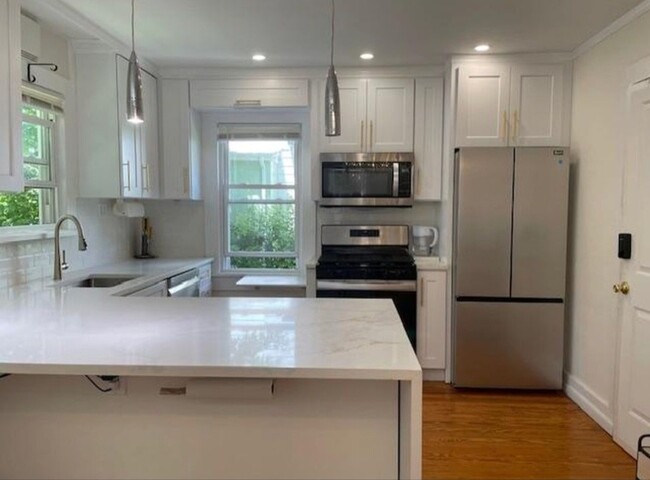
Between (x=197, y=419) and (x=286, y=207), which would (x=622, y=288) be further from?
(x=286, y=207)

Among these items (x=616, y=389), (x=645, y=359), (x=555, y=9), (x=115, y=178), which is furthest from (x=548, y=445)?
(x=115, y=178)

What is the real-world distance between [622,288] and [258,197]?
296 cm

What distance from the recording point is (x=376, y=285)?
11.5 feet

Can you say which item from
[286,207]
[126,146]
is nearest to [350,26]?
[126,146]

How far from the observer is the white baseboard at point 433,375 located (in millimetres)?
3662

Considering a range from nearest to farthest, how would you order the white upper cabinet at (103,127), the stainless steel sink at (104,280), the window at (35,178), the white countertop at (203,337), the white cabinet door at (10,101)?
the white countertop at (203,337) < the white cabinet door at (10,101) < the window at (35,178) < the stainless steel sink at (104,280) < the white upper cabinet at (103,127)

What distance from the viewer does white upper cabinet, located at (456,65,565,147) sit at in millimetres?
3436

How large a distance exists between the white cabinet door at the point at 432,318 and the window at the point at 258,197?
1.31 m

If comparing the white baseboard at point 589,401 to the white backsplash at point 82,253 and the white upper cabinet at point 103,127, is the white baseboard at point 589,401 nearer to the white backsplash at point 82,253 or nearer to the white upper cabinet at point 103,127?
the white upper cabinet at point 103,127

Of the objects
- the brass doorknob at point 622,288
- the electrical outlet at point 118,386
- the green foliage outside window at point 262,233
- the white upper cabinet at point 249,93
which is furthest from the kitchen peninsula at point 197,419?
the green foliage outside window at point 262,233

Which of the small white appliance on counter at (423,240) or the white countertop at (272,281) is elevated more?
the small white appliance on counter at (423,240)

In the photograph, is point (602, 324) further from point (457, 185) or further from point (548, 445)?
point (457, 185)

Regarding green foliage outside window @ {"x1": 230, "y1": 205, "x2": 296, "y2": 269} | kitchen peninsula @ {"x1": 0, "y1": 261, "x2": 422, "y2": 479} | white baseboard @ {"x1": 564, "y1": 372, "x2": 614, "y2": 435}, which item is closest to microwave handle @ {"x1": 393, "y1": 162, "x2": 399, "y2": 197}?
green foliage outside window @ {"x1": 230, "y1": 205, "x2": 296, "y2": 269}

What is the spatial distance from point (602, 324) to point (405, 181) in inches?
66.1
